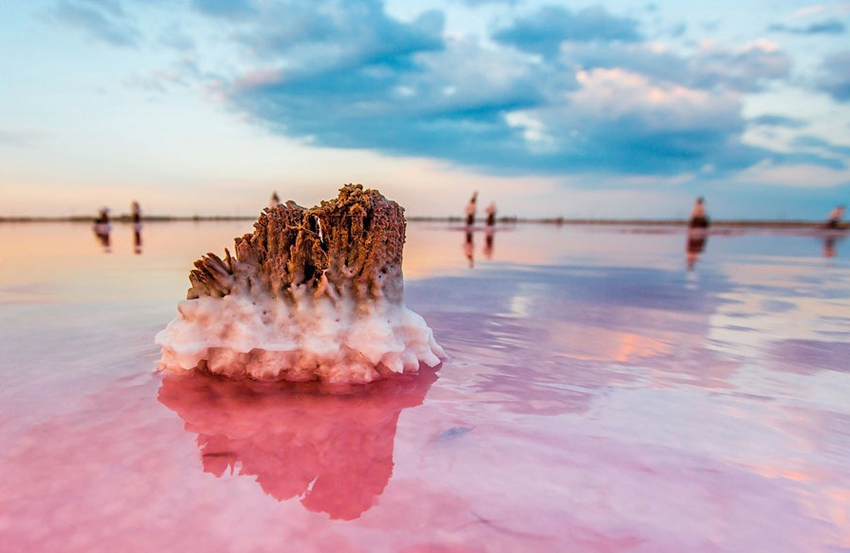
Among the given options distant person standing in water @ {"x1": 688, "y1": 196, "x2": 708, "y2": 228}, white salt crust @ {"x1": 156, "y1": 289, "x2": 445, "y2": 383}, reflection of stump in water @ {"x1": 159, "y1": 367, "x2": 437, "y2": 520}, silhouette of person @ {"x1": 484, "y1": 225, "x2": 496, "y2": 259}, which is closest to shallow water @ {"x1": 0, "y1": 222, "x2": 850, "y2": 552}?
reflection of stump in water @ {"x1": 159, "y1": 367, "x2": 437, "y2": 520}

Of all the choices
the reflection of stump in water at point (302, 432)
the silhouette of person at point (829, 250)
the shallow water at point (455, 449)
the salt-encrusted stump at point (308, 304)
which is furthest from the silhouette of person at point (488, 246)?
the silhouette of person at point (829, 250)

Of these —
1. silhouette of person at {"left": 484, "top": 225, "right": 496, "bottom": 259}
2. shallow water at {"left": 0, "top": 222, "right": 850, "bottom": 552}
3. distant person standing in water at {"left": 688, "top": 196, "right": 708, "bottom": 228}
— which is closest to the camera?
shallow water at {"left": 0, "top": 222, "right": 850, "bottom": 552}

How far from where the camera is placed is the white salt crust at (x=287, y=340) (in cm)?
295

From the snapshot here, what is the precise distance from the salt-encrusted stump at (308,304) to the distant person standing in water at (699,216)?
33082 mm

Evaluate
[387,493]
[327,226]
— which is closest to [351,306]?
[327,226]

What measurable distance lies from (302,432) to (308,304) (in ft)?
3.56

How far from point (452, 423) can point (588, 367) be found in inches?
58.5

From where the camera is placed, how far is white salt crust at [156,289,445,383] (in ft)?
9.68

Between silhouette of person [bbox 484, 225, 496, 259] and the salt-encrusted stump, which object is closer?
the salt-encrusted stump

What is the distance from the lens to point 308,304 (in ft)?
10.3

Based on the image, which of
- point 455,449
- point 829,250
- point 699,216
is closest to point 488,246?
point 829,250

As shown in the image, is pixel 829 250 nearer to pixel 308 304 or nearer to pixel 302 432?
pixel 308 304

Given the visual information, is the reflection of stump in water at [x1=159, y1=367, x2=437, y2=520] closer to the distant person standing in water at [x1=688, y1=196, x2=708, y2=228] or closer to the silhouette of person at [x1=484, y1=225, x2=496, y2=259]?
the silhouette of person at [x1=484, y1=225, x2=496, y2=259]

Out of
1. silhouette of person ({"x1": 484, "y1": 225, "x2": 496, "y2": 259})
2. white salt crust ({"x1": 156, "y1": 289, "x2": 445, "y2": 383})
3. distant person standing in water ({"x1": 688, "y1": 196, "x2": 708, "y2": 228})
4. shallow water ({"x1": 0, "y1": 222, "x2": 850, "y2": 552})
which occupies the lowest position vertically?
shallow water ({"x1": 0, "y1": 222, "x2": 850, "y2": 552})
